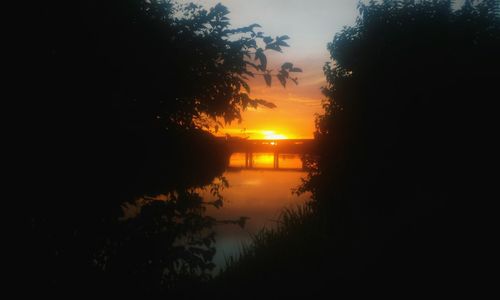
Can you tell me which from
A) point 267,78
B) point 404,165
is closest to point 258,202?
point 404,165

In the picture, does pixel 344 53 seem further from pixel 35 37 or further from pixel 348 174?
pixel 35 37

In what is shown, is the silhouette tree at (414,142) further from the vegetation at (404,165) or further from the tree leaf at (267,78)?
the tree leaf at (267,78)

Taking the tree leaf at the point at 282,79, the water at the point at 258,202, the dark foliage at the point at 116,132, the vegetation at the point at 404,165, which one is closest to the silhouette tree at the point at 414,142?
the vegetation at the point at 404,165

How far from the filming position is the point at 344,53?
353 inches

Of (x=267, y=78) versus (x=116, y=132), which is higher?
(x=267, y=78)

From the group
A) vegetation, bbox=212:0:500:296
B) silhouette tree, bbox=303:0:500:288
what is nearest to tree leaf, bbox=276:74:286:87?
vegetation, bbox=212:0:500:296

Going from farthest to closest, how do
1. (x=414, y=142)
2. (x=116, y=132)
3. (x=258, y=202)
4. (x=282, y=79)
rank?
(x=258, y=202) < (x=414, y=142) < (x=282, y=79) < (x=116, y=132)

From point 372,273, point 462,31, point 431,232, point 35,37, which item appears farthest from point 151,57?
point 462,31

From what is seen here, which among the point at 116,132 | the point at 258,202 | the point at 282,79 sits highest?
the point at 282,79

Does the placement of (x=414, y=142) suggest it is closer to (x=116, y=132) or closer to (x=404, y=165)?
(x=404, y=165)

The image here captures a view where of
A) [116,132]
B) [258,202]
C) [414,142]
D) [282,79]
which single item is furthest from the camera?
[258,202]

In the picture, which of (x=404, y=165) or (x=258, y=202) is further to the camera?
(x=258, y=202)

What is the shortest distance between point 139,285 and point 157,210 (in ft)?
1.85

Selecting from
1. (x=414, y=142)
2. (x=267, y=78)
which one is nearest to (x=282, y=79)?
(x=267, y=78)
